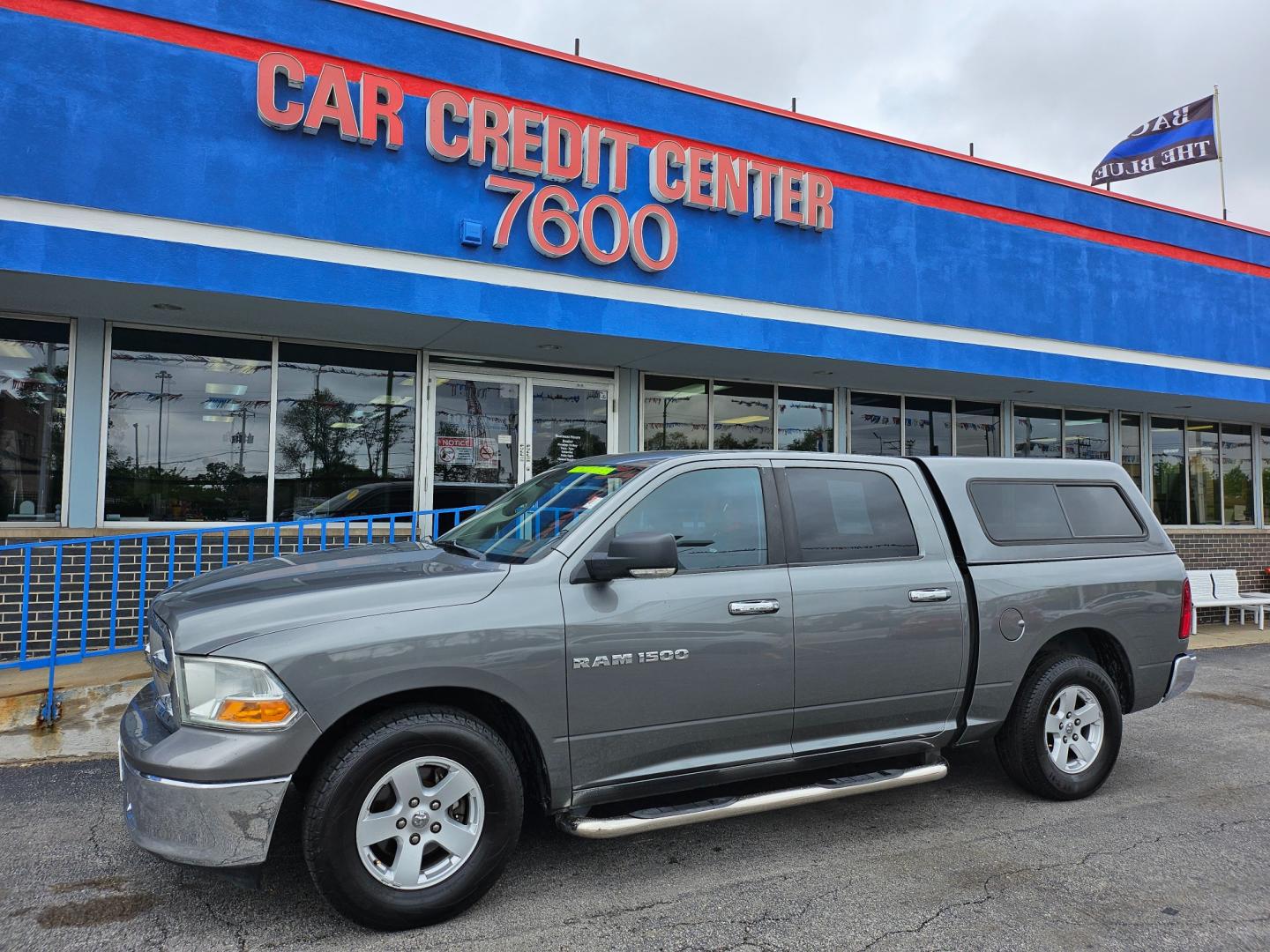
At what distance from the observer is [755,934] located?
323 cm

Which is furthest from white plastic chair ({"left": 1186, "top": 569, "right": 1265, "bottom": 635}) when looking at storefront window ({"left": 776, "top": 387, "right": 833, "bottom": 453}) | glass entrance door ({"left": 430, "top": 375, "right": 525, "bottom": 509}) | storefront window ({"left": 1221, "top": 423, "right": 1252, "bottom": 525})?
glass entrance door ({"left": 430, "top": 375, "right": 525, "bottom": 509})

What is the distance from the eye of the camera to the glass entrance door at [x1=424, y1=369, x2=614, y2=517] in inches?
392

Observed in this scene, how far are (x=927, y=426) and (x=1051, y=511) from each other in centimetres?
873

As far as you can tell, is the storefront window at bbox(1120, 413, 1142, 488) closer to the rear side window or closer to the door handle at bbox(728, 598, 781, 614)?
the rear side window

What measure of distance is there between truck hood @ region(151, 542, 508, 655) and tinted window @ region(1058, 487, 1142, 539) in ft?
11.6

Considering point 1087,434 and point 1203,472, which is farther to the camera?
point 1203,472

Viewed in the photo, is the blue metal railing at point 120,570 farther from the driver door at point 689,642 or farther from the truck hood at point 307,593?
the driver door at point 689,642

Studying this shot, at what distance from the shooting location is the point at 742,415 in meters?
11.9

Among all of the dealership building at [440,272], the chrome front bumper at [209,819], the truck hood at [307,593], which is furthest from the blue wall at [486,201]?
the chrome front bumper at [209,819]

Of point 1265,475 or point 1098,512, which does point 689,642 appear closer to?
point 1098,512

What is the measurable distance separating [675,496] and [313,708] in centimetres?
182

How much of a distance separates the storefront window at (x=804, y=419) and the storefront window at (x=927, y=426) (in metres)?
1.48

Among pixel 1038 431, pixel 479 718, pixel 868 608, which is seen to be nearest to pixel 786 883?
pixel 868 608

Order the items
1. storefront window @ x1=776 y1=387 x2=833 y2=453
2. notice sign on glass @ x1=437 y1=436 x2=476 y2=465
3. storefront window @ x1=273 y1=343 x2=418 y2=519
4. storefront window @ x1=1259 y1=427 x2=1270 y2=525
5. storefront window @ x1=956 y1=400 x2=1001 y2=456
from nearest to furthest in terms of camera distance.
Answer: storefront window @ x1=273 y1=343 x2=418 y2=519 → notice sign on glass @ x1=437 y1=436 x2=476 y2=465 → storefront window @ x1=776 y1=387 x2=833 y2=453 → storefront window @ x1=956 y1=400 x2=1001 y2=456 → storefront window @ x1=1259 y1=427 x2=1270 y2=525
